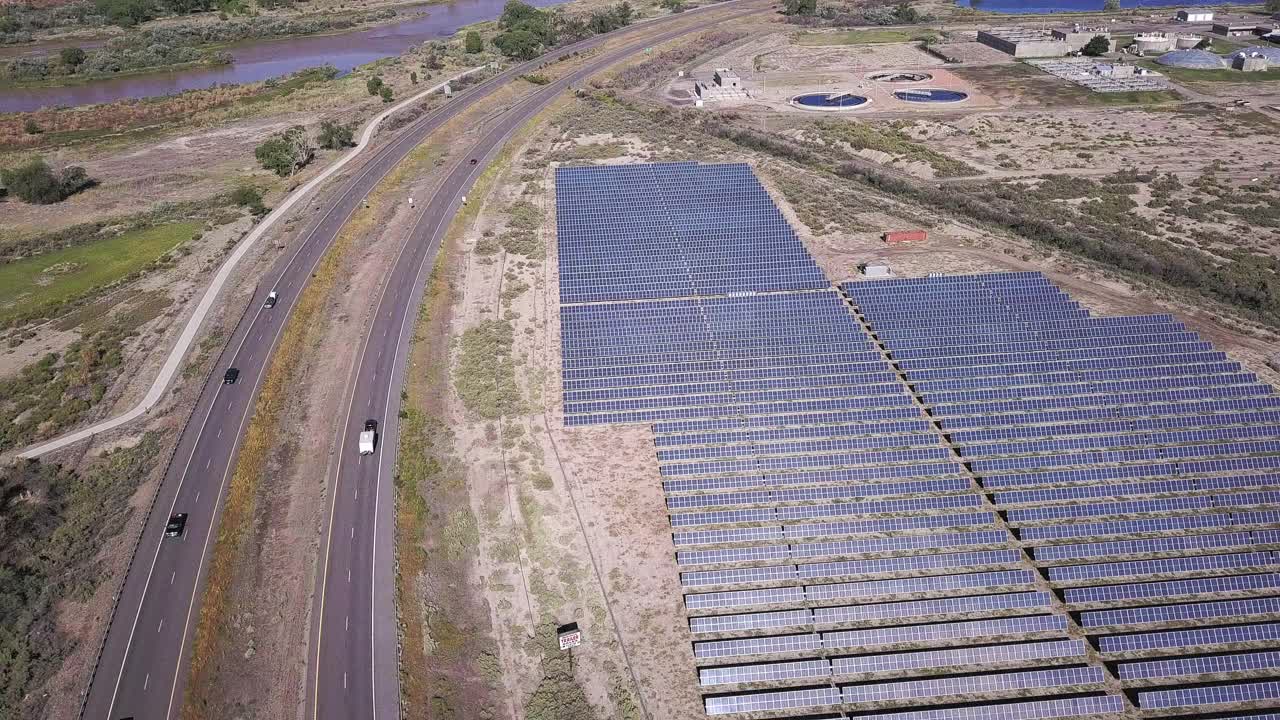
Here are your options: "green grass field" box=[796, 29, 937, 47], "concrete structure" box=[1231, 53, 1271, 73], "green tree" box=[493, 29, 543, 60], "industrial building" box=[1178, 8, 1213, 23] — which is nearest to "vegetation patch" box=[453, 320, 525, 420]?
"green tree" box=[493, 29, 543, 60]

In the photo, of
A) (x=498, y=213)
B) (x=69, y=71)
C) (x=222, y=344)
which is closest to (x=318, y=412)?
(x=222, y=344)

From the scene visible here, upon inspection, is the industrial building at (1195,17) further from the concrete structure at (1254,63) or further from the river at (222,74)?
the river at (222,74)

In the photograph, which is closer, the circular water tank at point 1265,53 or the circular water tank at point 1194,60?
the circular water tank at point 1265,53

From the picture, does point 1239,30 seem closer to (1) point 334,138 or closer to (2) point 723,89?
(2) point 723,89

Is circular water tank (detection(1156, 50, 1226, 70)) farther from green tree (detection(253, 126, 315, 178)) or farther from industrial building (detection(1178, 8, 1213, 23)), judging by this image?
green tree (detection(253, 126, 315, 178))

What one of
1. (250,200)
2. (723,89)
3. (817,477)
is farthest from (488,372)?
(723,89)

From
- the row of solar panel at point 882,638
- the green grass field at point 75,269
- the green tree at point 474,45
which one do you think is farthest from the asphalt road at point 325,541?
the green tree at point 474,45
